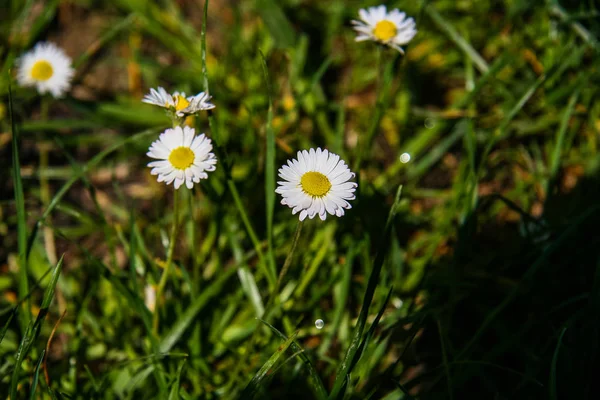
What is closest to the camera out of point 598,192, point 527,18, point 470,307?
point 470,307

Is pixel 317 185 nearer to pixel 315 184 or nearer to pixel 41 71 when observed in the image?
pixel 315 184

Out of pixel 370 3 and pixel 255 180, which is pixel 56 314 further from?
pixel 370 3

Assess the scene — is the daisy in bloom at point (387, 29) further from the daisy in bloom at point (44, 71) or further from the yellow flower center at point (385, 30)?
the daisy in bloom at point (44, 71)

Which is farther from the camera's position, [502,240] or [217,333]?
[502,240]

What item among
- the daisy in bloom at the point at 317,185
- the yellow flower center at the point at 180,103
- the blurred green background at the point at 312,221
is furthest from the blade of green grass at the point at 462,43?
the yellow flower center at the point at 180,103

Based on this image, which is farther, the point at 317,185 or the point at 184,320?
the point at 184,320

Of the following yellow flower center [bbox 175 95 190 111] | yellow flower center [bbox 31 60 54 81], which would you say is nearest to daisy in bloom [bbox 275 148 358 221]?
yellow flower center [bbox 175 95 190 111]

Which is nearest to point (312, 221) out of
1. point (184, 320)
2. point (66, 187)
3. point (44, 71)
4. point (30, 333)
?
point (184, 320)

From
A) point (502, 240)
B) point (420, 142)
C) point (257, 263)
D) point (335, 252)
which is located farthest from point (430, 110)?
point (257, 263)

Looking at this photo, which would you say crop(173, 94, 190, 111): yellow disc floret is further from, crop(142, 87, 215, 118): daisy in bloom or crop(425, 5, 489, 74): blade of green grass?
crop(425, 5, 489, 74): blade of green grass
